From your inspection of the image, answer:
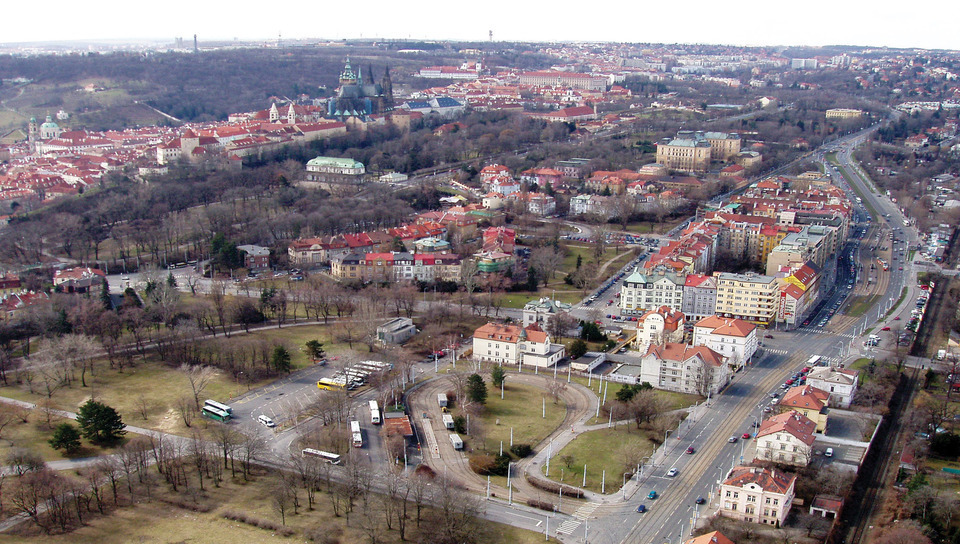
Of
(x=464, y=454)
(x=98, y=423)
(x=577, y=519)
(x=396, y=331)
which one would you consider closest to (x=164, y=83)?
(x=396, y=331)

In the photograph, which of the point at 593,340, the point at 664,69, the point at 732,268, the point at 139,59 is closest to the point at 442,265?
the point at 593,340

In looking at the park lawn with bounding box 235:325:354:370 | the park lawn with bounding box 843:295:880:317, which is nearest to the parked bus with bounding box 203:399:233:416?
the park lawn with bounding box 235:325:354:370

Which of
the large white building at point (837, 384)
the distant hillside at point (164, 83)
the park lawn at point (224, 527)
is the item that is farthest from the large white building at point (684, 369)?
the distant hillside at point (164, 83)

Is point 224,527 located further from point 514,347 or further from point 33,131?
point 33,131

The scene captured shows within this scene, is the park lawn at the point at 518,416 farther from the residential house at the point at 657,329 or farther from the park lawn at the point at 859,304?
the park lawn at the point at 859,304

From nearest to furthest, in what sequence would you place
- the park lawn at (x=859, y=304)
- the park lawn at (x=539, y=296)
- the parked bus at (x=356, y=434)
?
the parked bus at (x=356, y=434)
the park lawn at (x=859, y=304)
the park lawn at (x=539, y=296)

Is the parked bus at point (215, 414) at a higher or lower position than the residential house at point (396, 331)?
lower

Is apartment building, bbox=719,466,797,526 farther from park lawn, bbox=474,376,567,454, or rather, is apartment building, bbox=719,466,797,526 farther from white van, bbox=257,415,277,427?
white van, bbox=257,415,277,427
